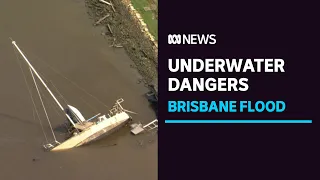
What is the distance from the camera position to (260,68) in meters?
21.0

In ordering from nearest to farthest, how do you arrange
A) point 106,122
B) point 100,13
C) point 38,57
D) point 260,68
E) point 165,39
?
point 260,68 < point 165,39 < point 106,122 < point 38,57 < point 100,13

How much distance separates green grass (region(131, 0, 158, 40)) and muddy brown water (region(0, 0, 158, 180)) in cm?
268

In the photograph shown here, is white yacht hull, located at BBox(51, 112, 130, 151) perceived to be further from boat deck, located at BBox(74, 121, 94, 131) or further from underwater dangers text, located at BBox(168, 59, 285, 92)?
underwater dangers text, located at BBox(168, 59, 285, 92)

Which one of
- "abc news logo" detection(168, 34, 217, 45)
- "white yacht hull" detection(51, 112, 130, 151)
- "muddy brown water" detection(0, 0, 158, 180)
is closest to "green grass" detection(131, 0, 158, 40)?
"muddy brown water" detection(0, 0, 158, 180)

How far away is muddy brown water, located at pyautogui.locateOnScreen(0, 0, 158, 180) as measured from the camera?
2375 cm

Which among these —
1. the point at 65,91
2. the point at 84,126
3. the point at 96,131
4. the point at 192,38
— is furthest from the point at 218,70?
the point at 65,91

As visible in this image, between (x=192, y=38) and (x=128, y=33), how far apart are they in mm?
8988

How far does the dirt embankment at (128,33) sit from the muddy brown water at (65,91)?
1.82 ft

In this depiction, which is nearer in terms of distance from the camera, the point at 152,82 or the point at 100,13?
the point at 152,82

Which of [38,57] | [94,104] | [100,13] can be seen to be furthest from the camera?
[100,13]

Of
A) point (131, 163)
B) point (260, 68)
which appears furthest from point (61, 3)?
point (260, 68)

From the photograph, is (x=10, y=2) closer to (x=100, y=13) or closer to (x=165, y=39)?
(x=100, y=13)

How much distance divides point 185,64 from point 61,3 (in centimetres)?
1571

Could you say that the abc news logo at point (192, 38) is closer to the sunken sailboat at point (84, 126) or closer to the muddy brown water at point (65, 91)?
the sunken sailboat at point (84, 126)
